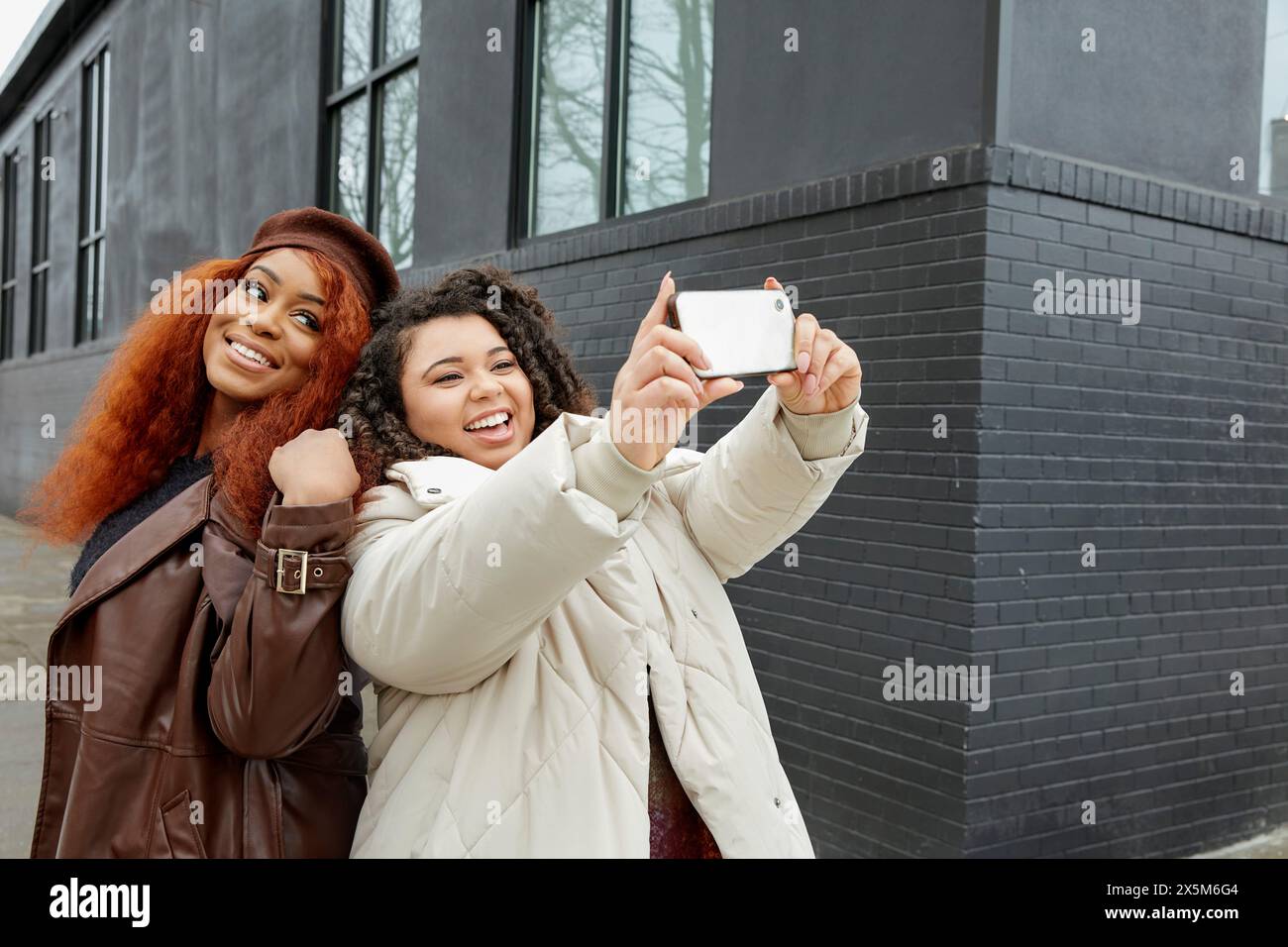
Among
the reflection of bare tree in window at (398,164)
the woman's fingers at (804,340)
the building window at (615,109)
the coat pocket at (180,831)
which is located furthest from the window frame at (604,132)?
the coat pocket at (180,831)

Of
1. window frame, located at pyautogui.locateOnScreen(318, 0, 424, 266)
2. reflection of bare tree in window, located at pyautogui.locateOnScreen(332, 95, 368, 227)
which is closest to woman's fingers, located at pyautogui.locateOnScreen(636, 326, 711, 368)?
window frame, located at pyautogui.locateOnScreen(318, 0, 424, 266)

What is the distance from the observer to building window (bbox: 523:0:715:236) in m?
5.61

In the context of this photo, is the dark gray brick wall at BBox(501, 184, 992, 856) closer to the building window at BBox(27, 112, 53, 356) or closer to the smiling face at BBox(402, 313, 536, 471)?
the smiling face at BBox(402, 313, 536, 471)

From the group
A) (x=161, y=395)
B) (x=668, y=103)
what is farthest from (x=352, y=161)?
(x=161, y=395)

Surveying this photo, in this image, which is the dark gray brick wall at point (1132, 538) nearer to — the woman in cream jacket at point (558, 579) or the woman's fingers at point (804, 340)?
the woman in cream jacket at point (558, 579)

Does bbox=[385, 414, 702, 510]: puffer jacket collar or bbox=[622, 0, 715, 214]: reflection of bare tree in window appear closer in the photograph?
bbox=[385, 414, 702, 510]: puffer jacket collar

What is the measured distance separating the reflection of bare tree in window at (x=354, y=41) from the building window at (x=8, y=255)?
14259mm

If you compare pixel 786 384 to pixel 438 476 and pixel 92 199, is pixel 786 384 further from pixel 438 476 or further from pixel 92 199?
pixel 92 199

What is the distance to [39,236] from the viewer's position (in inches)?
749

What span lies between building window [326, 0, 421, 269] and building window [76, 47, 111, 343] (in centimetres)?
822

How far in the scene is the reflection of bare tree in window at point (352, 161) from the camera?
8.80 m

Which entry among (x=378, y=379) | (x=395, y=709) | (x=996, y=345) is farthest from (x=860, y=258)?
(x=395, y=709)

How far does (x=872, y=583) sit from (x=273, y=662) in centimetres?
316

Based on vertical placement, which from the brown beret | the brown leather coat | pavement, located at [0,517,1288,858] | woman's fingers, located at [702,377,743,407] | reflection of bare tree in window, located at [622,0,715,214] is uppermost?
reflection of bare tree in window, located at [622,0,715,214]
